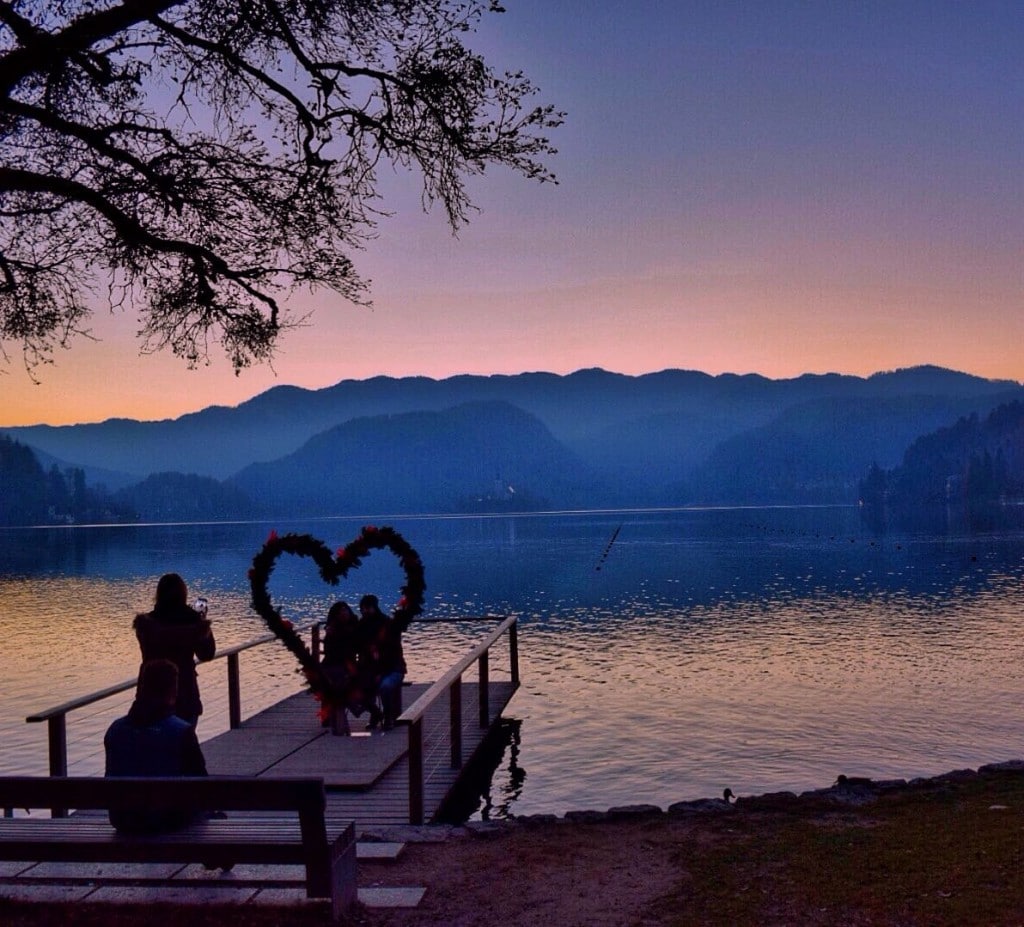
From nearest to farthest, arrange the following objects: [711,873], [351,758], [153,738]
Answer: [153,738]
[711,873]
[351,758]

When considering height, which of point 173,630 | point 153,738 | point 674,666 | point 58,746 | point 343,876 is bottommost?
point 674,666

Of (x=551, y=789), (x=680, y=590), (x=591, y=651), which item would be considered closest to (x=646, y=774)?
(x=551, y=789)

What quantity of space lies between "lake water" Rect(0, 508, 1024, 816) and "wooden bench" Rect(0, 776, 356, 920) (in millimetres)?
10572

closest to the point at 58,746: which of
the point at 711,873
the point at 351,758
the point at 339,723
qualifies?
the point at 351,758

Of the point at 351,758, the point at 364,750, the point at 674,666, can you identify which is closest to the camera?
the point at 351,758

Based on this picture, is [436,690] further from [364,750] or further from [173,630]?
[173,630]

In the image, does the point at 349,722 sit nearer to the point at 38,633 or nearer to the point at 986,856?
the point at 986,856

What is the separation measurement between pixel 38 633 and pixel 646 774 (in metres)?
39.3

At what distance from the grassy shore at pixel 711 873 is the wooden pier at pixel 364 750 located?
1.84 m

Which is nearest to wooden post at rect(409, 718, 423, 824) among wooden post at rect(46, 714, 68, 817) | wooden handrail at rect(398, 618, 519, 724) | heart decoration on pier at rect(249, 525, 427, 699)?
wooden handrail at rect(398, 618, 519, 724)

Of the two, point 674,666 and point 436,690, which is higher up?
point 436,690

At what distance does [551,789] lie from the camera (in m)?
19.0

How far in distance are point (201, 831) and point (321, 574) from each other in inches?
379

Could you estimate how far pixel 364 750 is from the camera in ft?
50.4
